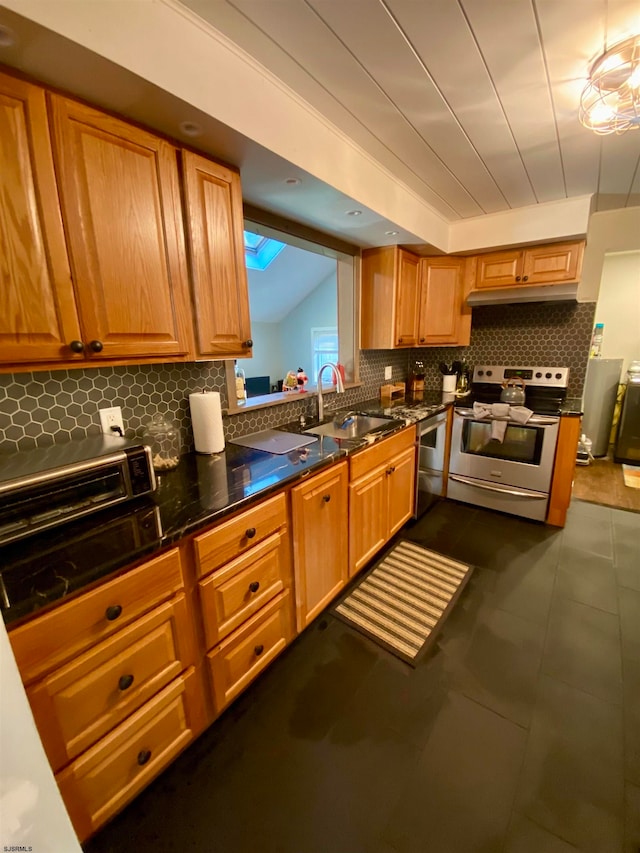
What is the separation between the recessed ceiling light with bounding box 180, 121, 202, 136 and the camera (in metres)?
1.13

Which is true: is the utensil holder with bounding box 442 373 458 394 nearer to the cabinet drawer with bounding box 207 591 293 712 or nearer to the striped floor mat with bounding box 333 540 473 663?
the striped floor mat with bounding box 333 540 473 663

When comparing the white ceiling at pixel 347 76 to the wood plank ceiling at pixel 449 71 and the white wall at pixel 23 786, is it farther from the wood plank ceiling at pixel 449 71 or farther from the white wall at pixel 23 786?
the white wall at pixel 23 786

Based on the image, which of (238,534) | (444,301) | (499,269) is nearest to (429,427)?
(444,301)

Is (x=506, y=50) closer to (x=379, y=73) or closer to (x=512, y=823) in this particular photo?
(x=379, y=73)

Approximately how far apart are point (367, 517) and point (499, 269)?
2.32m

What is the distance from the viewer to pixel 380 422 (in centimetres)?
242

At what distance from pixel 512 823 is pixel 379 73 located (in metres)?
2.56

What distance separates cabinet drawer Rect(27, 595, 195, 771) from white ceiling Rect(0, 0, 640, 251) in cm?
149

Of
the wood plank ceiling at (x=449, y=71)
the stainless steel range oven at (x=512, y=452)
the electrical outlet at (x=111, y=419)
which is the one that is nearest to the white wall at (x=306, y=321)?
the stainless steel range oven at (x=512, y=452)

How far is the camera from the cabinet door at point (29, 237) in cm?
88

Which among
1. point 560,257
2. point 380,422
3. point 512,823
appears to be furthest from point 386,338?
point 512,823

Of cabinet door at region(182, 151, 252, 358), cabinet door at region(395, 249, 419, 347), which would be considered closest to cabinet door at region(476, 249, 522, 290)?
cabinet door at region(395, 249, 419, 347)

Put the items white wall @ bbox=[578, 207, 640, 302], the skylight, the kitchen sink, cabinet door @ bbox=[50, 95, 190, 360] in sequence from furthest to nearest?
1. the skylight
2. white wall @ bbox=[578, 207, 640, 302]
3. the kitchen sink
4. cabinet door @ bbox=[50, 95, 190, 360]

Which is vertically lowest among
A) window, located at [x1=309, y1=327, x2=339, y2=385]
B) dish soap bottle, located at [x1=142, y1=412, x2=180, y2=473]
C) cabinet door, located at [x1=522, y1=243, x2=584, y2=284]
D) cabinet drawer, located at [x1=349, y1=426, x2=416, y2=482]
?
cabinet drawer, located at [x1=349, y1=426, x2=416, y2=482]
